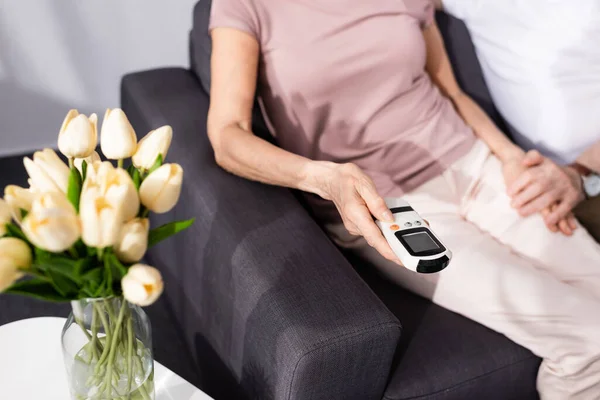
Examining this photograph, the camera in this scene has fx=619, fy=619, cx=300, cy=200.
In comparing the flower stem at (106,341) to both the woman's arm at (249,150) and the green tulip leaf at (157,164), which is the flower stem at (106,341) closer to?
A: the green tulip leaf at (157,164)

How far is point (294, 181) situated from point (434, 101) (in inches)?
17.2

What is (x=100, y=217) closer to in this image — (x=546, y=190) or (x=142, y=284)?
(x=142, y=284)

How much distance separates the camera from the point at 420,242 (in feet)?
2.83

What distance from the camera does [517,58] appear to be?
1359 mm

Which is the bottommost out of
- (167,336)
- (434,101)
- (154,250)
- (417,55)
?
(167,336)

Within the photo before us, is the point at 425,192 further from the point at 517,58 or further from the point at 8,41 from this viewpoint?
the point at 8,41

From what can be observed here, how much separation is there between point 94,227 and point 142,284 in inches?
2.7

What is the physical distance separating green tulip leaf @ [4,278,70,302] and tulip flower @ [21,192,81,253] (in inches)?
3.3

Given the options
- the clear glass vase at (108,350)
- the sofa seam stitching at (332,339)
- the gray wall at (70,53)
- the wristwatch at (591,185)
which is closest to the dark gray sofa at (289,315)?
the sofa seam stitching at (332,339)

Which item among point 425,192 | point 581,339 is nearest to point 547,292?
point 581,339

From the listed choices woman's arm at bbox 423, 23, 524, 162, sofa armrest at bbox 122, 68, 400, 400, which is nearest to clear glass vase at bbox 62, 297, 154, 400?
sofa armrest at bbox 122, 68, 400, 400

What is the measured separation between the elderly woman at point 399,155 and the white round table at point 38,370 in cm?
35

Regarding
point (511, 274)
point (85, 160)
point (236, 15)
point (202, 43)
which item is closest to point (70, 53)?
point (202, 43)

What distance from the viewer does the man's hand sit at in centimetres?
121
